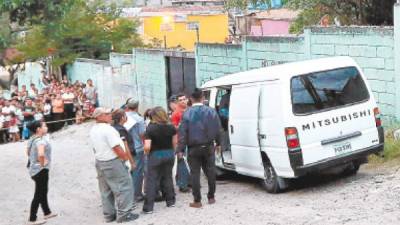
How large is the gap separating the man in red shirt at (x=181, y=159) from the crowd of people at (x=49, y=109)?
1311 cm

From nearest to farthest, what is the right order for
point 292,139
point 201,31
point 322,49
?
1. point 292,139
2. point 322,49
3. point 201,31

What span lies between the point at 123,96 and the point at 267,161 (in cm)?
1627

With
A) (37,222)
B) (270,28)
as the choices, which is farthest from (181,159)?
(270,28)

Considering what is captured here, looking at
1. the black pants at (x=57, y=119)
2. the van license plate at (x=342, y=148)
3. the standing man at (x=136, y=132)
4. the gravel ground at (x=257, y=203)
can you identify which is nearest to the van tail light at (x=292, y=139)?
the van license plate at (x=342, y=148)

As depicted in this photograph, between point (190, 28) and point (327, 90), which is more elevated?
point (190, 28)

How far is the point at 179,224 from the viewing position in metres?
9.86

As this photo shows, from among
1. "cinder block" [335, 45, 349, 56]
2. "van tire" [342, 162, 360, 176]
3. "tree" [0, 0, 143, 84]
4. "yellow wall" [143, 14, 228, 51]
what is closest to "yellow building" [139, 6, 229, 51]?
"yellow wall" [143, 14, 228, 51]

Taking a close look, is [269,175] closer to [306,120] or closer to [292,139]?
[292,139]

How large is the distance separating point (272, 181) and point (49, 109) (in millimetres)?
16033

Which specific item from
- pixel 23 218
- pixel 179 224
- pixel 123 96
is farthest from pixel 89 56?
pixel 179 224

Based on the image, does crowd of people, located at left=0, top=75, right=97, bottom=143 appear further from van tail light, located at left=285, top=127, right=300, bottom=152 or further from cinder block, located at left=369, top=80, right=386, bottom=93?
van tail light, located at left=285, top=127, right=300, bottom=152

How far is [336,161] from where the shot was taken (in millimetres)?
10578

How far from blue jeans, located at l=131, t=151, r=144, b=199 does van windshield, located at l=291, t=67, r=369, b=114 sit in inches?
99.7

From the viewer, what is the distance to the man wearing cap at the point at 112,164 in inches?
393
